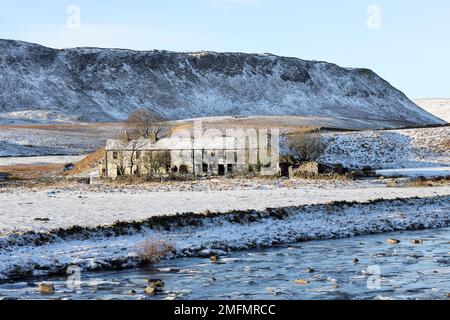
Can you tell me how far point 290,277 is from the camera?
65.1 ft

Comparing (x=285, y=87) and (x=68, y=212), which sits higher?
(x=285, y=87)

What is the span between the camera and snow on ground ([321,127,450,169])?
72.1 metres

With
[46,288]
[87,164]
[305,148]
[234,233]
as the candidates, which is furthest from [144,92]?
[46,288]

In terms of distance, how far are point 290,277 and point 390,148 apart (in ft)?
199

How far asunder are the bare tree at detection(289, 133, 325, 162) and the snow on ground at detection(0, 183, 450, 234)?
18779 mm

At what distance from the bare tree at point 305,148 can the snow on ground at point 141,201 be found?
61.6 ft

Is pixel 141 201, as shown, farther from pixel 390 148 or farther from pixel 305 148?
pixel 390 148

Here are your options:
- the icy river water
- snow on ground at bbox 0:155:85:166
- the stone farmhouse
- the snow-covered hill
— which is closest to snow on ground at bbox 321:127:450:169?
the stone farmhouse

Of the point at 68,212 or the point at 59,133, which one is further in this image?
the point at 59,133

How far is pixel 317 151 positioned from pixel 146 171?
1683 centimetres

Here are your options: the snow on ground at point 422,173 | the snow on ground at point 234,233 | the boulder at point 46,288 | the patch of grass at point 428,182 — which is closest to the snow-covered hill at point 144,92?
the snow on ground at point 422,173

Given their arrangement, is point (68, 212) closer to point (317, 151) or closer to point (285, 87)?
point (317, 151)

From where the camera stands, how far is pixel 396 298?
16.8 m
